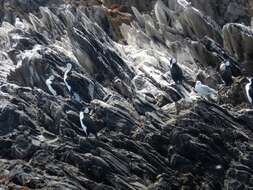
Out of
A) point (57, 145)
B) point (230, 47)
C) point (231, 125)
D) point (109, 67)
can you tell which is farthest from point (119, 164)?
point (230, 47)

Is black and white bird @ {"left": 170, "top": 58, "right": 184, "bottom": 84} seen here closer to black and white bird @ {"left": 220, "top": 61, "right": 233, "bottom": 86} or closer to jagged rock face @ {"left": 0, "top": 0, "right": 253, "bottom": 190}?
jagged rock face @ {"left": 0, "top": 0, "right": 253, "bottom": 190}

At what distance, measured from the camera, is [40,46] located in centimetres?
4994

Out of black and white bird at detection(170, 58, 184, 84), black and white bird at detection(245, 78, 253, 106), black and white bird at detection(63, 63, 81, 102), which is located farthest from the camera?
black and white bird at detection(170, 58, 184, 84)

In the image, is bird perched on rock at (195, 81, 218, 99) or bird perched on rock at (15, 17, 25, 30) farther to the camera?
bird perched on rock at (15, 17, 25, 30)

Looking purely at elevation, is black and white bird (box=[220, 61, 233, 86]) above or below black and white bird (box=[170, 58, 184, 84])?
below

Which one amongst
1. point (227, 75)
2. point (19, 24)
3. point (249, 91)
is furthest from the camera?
point (19, 24)

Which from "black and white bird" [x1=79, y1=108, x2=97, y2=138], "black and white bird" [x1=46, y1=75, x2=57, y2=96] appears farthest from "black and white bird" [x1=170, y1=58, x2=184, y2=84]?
"black and white bird" [x1=79, y1=108, x2=97, y2=138]

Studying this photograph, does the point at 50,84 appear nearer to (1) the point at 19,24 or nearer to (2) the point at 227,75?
(2) the point at 227,75

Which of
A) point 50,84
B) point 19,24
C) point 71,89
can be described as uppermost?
point 19,24

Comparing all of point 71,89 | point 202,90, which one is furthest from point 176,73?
point 71,89

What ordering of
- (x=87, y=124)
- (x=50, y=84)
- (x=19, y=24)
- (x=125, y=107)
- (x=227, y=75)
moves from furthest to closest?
(x=19, y=24)
(x=227, y=75)
(x=50, y=84)
(x=125, y=107)
(x=87, y=124)

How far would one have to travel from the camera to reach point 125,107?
44.4 m

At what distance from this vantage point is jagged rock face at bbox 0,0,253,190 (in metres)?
40.1

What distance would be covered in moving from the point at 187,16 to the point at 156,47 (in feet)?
10.3
